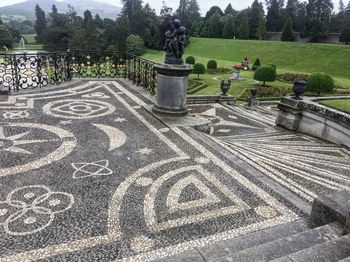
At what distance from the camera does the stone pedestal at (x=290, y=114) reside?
9978 millimetres

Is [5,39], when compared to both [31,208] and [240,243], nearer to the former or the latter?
[31,208]

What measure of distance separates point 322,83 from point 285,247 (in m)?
21.5

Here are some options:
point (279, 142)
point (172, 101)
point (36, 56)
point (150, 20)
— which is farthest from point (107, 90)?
point (150, 20)

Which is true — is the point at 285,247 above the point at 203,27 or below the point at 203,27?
below

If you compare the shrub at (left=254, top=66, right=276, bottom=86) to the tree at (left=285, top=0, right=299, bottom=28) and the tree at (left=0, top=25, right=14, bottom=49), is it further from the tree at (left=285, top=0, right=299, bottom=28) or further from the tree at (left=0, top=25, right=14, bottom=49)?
the tree at (left=0, top=25, right=14, bottom=49)

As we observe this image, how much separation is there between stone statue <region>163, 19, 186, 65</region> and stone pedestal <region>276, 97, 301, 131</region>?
395 centimetres

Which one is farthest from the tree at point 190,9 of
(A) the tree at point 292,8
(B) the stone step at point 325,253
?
(B) the stone step at point 325,253

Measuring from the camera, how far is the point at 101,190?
4828 millimetres

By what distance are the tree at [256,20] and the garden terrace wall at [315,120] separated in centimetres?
5984

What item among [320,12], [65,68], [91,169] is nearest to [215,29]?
[320,12]

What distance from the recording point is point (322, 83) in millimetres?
22125

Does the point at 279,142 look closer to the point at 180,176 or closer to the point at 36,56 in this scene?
the point at 180,176

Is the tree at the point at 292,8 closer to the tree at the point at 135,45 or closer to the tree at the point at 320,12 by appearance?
the tree at the point at 320,12

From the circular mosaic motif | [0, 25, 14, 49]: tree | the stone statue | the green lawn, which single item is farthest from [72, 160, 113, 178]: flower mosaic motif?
[0, 25, 14, 49]: tree
